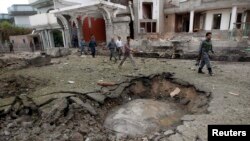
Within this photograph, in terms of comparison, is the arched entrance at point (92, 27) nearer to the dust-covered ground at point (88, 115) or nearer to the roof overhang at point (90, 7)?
the roof overhang at point (90, 7)

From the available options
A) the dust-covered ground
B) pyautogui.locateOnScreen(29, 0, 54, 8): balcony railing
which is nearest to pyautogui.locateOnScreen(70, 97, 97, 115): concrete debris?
the dust-covered ground

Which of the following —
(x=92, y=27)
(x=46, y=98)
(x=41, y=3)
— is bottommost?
(x=46, y=98)

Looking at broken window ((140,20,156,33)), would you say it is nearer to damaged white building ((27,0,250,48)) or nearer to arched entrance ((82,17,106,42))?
damaged white building ((27,0,250,48))

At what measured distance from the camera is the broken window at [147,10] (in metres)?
19.4

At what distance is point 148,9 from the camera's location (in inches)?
795

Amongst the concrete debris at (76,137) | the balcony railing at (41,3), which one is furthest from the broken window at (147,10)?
the concrete debris at (76,137)

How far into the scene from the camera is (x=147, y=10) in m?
20.1

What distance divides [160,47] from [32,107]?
8846 millimetres

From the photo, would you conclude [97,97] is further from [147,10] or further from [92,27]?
[147,10]

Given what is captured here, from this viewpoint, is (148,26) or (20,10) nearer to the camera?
(148,26)

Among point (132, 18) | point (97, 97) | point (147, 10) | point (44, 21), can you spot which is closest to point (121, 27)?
point (132, 18)

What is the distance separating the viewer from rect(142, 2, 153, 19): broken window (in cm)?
1942

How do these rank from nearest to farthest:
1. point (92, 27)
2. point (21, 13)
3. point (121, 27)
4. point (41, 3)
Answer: point (121, 27) → point (92, 27) → point (41, 3) → point (21, 13)

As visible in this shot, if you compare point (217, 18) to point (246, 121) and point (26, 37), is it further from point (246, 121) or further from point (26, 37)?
point (26, 37)
